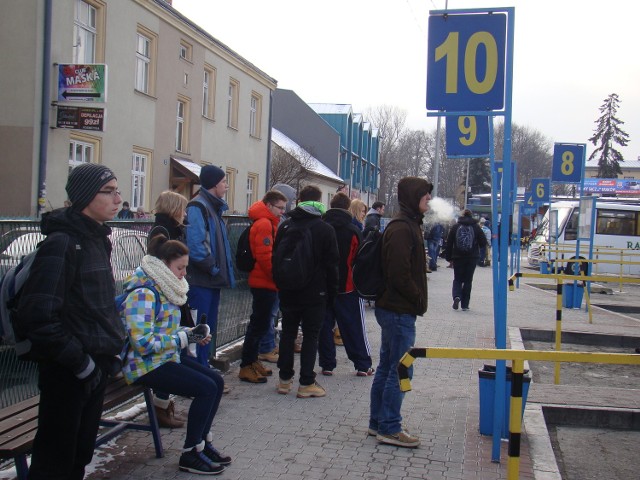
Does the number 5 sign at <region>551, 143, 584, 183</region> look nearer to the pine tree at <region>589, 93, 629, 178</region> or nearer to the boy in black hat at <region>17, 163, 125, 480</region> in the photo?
the boy in black hat at <region>17, 163, 125, 480</region>

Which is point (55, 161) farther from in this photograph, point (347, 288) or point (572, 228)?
point (572, 228)

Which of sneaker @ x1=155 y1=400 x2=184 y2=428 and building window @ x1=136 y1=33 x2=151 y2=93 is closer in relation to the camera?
sneaker @ x1=155 y1=400 x2=184 y2=428

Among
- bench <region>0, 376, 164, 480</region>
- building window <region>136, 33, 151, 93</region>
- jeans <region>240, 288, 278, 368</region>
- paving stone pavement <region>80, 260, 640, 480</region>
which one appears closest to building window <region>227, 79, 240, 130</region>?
building window <region>136, 33, 151, 93</region>

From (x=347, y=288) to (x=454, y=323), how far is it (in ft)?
16.1

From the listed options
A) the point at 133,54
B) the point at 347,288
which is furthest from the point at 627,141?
the point at 347,288

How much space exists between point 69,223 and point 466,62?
3.25 metres

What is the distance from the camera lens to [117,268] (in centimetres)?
584

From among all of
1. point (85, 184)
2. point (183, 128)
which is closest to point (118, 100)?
point (183, 128)

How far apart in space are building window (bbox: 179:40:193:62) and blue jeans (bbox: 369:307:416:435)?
20.8 metres

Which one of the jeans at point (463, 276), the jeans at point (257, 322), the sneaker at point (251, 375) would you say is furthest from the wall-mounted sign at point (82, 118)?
the sneaker at point (251, 375)

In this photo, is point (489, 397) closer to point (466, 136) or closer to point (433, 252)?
point (466, 136)

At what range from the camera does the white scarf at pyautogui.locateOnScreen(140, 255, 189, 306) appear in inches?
174

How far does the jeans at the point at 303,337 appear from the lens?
650cm

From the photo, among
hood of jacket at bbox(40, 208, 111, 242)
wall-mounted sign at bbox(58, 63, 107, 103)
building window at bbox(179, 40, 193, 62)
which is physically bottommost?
hood of jacket at bbox(40, 208, 111, 242)
